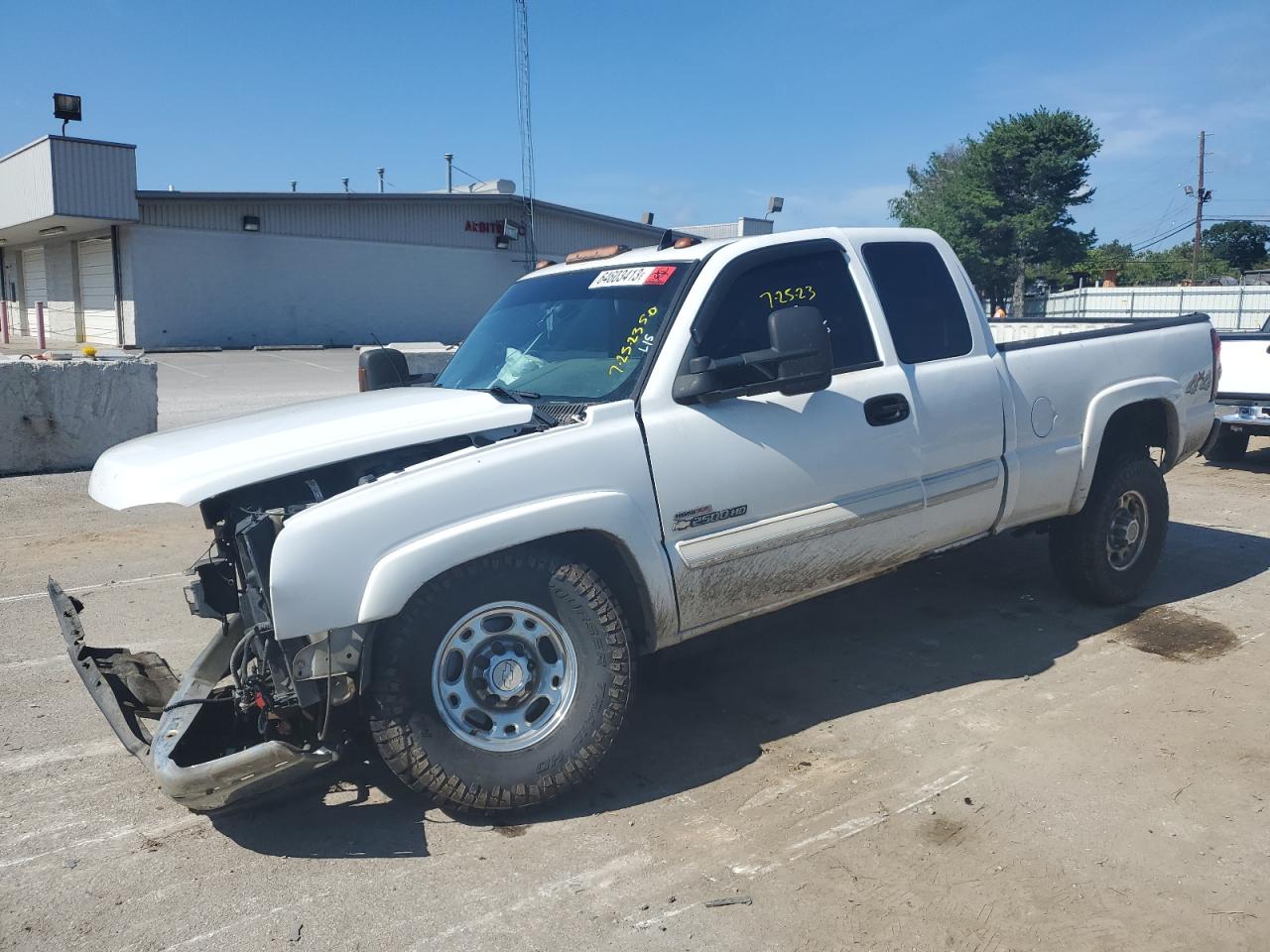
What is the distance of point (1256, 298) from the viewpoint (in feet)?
100

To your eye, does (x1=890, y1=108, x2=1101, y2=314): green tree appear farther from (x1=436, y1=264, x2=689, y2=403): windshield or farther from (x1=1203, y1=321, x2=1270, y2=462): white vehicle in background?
(x1=436, y1=264, x2=689, y2=403): windshield

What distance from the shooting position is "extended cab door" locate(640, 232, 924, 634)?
13.2 ft

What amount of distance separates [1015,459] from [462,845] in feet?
10.6

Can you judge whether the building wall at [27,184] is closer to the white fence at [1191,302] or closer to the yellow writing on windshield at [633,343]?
the white fence at [1191,302]

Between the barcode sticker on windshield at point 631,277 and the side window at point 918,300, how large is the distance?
3.42 feet

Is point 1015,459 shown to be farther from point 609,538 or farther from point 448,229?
point 448,229

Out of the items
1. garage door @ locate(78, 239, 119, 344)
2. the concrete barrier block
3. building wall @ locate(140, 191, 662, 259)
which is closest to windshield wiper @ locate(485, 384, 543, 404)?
the concrete barrier block

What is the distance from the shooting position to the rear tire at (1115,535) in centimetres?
576

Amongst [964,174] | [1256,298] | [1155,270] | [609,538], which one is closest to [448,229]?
[1256,298]

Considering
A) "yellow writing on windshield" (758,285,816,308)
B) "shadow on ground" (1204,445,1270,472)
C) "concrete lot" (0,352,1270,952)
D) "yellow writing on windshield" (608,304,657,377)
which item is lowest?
"concrete lot" (0,352,1270,952)

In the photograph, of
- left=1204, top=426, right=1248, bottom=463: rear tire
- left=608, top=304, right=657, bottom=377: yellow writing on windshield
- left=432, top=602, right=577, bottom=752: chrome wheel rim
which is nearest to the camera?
left=432, top=602, right=577, bottom=752: chrome wheel rim

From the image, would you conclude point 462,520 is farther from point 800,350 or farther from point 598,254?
point 598,254

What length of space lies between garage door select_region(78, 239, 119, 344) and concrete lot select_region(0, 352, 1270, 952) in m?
27.1

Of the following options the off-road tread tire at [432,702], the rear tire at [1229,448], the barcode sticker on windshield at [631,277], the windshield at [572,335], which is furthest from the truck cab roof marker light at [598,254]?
the rear tire at [1229,448]
